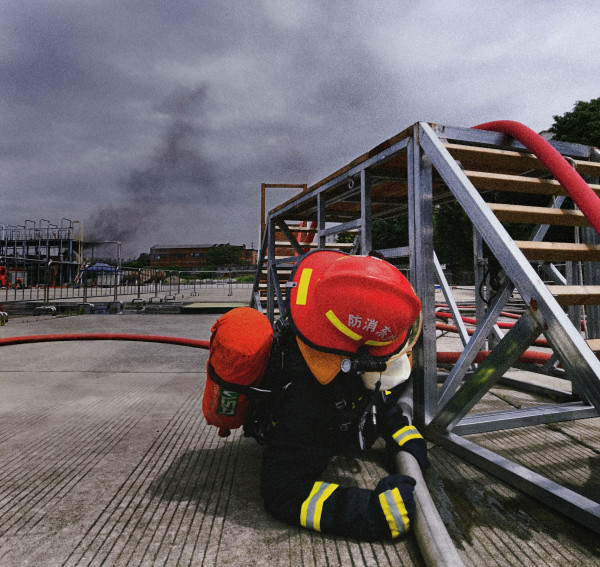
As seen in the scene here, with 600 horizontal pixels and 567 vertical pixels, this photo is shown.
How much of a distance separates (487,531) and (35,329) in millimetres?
7833

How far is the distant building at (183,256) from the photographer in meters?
98.7

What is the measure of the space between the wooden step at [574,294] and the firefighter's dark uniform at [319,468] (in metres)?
0.92

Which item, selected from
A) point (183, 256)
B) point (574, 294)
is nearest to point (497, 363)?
point (574, 294)

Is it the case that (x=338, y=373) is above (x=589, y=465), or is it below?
above

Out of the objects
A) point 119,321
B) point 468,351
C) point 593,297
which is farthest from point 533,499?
point 119,321

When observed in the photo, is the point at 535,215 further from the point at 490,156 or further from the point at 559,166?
the point at 490,156

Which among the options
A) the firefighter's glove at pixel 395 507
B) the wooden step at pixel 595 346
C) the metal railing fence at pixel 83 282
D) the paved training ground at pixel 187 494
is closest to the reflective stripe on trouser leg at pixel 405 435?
the paved training ground at pixel 187 494

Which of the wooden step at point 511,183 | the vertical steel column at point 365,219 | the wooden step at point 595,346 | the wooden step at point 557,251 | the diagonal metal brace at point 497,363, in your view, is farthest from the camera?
the vertical steel column at point 365,219

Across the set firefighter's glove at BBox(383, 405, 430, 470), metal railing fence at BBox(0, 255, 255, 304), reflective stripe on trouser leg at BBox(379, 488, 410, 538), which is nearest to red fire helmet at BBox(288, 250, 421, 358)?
reflective stripe on trouser leg at BBox(379, 488, 410, 538)

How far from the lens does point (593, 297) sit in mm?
1698

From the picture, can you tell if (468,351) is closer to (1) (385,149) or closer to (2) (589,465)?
(2) (589,465)

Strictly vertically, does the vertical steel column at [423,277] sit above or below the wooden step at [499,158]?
below

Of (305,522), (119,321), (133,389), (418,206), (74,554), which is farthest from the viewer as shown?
(119,321)

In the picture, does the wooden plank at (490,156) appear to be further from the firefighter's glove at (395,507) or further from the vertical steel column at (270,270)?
the vertical steel column at (270,270)
